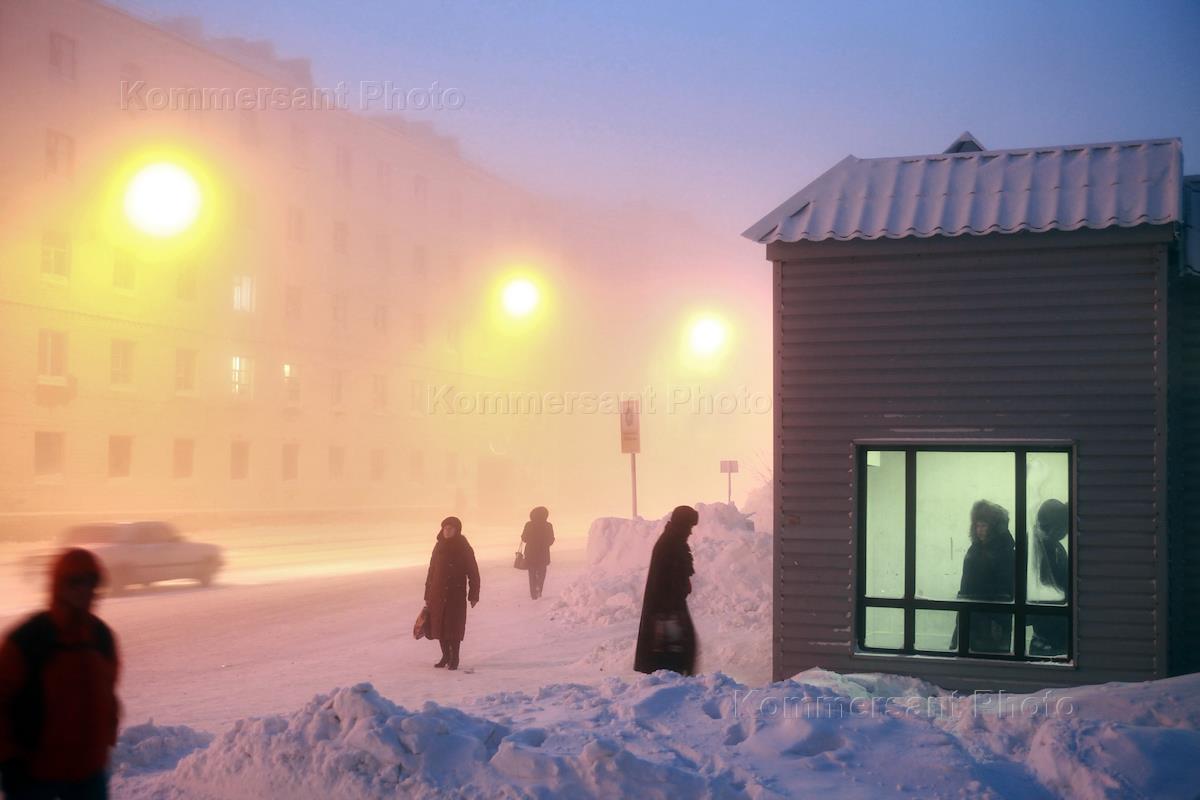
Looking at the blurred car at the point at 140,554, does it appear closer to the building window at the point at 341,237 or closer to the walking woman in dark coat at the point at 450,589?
the walking woman in dark coat at the point at 450,589

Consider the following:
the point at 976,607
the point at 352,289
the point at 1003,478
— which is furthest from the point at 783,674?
the point at 352,289

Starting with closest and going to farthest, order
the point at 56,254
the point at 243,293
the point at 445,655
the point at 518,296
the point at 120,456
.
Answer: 1. the point at 445,655
2. the point at 56,254
3. the point at 120,456
4. the point at 243,293
5. the point at 518,296

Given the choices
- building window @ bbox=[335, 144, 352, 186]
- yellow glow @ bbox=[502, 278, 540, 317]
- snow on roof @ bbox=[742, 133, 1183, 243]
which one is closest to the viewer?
snow on roof @ bbox=[742, 133, 1183, 243]

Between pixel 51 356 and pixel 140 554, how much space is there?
1858 centimetres

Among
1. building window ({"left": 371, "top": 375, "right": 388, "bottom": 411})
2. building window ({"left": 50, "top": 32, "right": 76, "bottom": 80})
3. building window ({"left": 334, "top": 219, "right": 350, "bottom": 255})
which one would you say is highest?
building window ({"left": 50, "top": 32, "right": 76, "bottom": 80})

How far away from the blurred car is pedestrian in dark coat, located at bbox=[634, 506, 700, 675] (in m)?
15.2

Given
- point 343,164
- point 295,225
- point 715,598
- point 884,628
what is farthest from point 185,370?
point 884,628

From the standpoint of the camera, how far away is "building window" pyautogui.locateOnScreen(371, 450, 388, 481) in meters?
56.6

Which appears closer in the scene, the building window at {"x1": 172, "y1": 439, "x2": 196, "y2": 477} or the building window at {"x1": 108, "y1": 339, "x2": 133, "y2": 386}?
the building window at {"x1": 108, "y1": 339, "x2": 133, "y2": 386}

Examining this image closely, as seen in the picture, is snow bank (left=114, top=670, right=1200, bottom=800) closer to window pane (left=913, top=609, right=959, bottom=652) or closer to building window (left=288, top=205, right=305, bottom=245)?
window pane (left=913, top=609, right=959, bottom=652)

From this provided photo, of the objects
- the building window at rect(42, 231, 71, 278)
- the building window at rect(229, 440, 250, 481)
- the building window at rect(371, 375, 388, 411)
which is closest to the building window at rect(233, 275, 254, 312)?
the building window at rect(229, 440, 250, 481)

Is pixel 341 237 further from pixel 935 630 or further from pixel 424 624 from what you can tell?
pixel 935 630

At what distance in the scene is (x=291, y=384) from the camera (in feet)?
167

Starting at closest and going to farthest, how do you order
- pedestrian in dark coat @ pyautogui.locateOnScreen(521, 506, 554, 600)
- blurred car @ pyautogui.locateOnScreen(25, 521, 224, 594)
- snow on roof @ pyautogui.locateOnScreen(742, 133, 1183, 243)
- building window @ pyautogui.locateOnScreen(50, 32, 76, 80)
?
snow on roof @ pyautogui.locateOnScreen(742, 133, 1183, 243) < pedestrian in dark coat @ pyautogui.locateOnScreen(521, 506, 554, 600) < blurred car @ pyautogui.locateOnScreen(25, 521, 224, 594) < building window @ pyautogui.locateOnScreen(50, 32, 76, 80)
